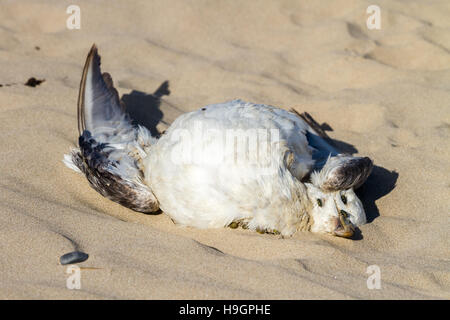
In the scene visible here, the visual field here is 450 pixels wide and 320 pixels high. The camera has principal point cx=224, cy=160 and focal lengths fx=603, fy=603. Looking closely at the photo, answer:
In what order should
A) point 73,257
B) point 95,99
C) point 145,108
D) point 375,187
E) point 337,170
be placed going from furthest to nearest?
point 145,108, point 95,99, point 375,187, point 337,170, point 73,257

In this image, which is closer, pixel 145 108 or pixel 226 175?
pixel 226 175

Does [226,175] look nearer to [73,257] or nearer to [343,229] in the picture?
[343,229]

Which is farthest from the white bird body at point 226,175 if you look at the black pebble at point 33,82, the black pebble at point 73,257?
the black pebble at point 33,82

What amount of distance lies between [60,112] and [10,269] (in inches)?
92.9

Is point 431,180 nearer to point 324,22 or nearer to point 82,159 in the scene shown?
point 82,159

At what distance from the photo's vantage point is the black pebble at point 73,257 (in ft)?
11.3

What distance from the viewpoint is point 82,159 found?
446 centimetres

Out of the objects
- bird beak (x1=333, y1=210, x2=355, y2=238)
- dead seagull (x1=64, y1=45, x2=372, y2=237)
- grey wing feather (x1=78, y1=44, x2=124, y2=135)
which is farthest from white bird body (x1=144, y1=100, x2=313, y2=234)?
grey wing feather (x1=78, y1=44, x2=124, y2=135)

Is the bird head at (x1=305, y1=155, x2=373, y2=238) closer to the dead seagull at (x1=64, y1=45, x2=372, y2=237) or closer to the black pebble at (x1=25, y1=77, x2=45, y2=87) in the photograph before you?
the dead seagull at (x1=64, y1=45, x2=372, y2=237)

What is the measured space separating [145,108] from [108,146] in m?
1.31

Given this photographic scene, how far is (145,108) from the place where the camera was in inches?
230

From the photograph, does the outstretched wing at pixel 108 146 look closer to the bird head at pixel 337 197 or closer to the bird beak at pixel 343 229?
the bird head at pixel 337 197

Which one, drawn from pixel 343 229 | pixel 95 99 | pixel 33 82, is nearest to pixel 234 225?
pixel 343 229

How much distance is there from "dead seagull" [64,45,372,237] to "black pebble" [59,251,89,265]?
688mm
